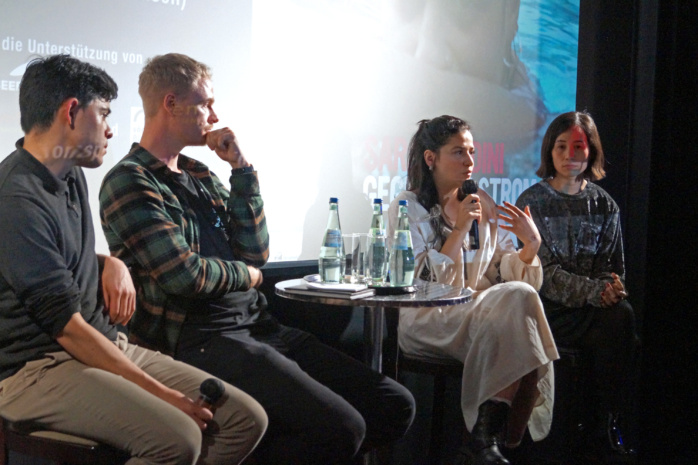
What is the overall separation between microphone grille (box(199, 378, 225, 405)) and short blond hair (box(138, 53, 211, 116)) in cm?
83

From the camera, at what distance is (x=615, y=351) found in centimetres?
320

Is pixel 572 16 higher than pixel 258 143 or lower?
higher

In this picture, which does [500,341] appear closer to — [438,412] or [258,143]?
[438,412]

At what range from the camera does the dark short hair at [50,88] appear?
5.82ft

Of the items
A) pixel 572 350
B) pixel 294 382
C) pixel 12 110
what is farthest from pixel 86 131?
pixel 572 350

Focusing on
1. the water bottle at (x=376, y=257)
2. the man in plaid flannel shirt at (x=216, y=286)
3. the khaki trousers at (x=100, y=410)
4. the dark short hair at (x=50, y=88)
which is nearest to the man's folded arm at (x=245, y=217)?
the man in plaid flannel shirt at (x=216, y=286)

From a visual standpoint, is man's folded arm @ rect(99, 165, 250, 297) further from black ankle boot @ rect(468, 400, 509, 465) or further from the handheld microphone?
black ankle boot @ rect(468, 400, 509, 465)

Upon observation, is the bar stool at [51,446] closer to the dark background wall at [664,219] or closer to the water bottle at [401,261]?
the water bottle at [401,261]

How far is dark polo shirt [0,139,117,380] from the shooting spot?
162 centimetres

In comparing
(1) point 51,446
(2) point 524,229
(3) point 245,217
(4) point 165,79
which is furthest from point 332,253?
(1) point 51,446

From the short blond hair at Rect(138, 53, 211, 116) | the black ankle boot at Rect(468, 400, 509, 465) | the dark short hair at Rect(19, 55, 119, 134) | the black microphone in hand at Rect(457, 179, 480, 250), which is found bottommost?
the black ankle boot at Rect(468, 400, 509, 465)

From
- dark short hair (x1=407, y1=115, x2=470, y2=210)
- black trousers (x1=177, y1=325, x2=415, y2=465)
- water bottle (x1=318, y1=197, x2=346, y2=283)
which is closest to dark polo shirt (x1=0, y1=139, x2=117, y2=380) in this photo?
black trousers (x1=177, y1=325, x2=415, y2=465)

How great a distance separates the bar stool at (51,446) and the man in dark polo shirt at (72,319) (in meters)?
0.02

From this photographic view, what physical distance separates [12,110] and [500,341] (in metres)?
1.72
